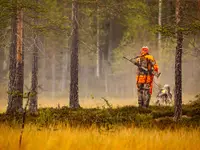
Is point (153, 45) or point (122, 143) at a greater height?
point (153, 45)

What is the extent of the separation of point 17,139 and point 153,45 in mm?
32316

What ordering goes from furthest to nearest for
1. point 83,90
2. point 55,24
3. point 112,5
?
point 83,90 < point 112,5 < point 55,24

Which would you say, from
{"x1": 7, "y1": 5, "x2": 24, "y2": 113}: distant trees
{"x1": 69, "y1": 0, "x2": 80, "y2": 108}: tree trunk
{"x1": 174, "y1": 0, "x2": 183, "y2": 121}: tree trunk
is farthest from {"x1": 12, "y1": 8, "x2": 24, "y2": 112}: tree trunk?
{"x1": 174, "y1": 0, "x2": 183, "y2": 121}: tree trunk

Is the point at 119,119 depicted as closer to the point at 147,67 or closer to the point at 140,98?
the point at 140,98

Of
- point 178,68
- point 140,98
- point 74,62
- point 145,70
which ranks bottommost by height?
point 140,98

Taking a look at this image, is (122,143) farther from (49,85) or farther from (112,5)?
(49,85)

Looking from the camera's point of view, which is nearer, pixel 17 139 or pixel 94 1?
pixel 17 139

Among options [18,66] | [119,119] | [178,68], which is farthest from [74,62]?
[178,68]

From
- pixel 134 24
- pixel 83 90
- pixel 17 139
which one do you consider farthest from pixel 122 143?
pixel 83 90

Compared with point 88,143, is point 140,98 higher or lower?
higher

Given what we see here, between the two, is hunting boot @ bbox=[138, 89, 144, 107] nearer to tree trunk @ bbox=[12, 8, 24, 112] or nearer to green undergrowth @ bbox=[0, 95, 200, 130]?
green undergrowth @ bbox=[0, 95, 200, 130]

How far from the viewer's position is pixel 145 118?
10.7 m

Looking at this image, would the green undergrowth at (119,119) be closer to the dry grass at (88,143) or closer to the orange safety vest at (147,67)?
the orange safety vest at (147,67)

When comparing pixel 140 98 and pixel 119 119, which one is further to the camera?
pixel 140 98
